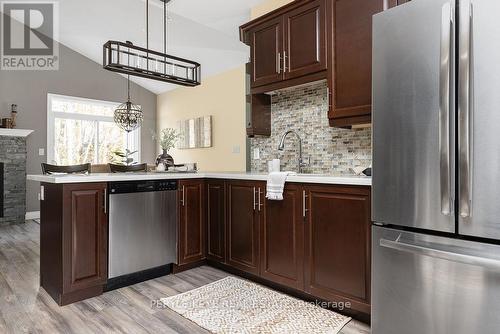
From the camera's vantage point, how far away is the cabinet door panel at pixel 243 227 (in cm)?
259

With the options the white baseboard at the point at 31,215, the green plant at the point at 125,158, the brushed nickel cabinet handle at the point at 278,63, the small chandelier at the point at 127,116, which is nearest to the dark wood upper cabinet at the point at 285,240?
the brushed nickel cabinet handle at the point at 278,63

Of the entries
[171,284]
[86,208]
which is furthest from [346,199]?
[86,208]

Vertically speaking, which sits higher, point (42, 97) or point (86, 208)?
point (42, 97)

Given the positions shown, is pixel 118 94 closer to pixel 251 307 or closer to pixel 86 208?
pixel 86 208

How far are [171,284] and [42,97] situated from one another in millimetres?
5530

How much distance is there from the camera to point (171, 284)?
2.65 meters

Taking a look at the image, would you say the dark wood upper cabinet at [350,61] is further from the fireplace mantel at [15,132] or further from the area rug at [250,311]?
the fireplace mantel at [15,132]

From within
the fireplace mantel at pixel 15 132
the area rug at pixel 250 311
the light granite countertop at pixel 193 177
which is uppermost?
the fireplace mantel at pixel 15 132

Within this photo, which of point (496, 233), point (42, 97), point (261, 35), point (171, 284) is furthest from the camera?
point (42, 97)

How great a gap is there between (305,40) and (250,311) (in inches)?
83.6

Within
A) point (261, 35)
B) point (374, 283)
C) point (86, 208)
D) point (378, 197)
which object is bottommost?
point (374, 283)

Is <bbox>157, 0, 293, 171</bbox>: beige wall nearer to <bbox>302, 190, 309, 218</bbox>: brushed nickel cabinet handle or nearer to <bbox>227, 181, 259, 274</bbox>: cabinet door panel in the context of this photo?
<bbox>227, 181, 259, 274</bbox>: cabinet door panel

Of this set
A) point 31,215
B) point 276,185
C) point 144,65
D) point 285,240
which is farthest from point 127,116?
point 285,240

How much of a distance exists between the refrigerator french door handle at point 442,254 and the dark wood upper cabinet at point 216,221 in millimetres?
1579
